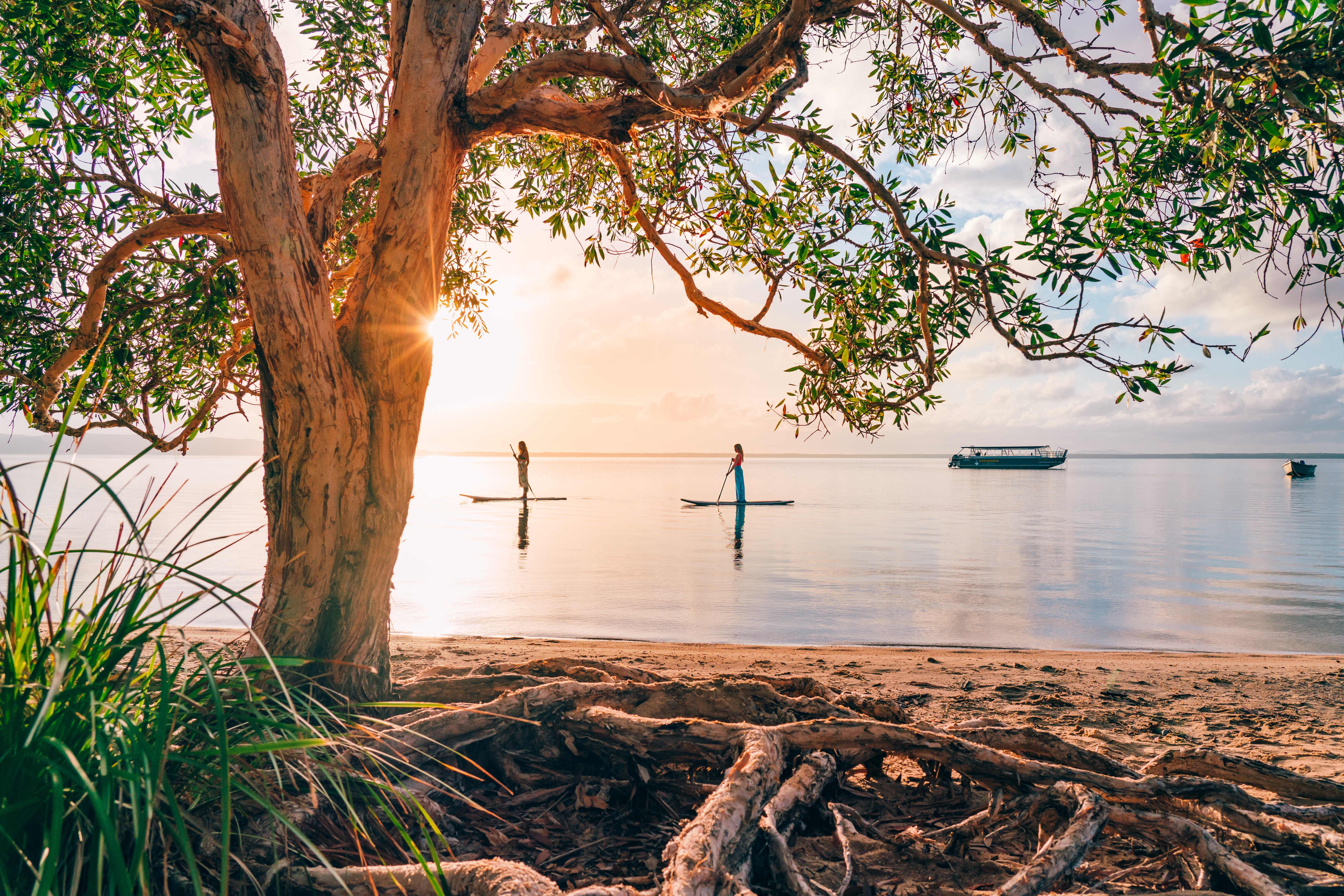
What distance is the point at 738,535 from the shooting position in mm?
23000

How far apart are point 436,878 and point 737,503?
1150 inches

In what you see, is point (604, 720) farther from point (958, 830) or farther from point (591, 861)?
point (958, 830)

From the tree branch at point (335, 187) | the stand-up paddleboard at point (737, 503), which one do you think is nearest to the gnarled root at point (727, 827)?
the tree branch at point (335, 187)

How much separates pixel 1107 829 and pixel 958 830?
0.63m

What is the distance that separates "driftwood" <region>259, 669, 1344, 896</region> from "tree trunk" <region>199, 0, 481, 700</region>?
30.7 inches

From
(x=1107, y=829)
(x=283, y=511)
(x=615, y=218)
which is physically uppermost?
(x=615, y=218)

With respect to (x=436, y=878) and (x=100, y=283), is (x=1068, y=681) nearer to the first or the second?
(x=436, y=878)

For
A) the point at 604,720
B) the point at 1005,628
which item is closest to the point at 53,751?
the point at 604,720

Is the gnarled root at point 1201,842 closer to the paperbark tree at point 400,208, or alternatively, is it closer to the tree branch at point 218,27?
the paperbark tree at point 400,208

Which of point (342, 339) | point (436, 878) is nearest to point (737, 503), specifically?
point (342, 339)

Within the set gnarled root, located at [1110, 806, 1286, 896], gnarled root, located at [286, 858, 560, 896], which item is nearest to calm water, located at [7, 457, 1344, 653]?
gnarled root, located at [286, 858, 560, 896]

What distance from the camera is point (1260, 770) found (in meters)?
3.73

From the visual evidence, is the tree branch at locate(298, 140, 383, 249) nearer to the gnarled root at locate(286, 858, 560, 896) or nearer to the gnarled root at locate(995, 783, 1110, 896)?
the gnarled root at locate(286, 858, 560, 896)

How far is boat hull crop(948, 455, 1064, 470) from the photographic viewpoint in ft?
316
